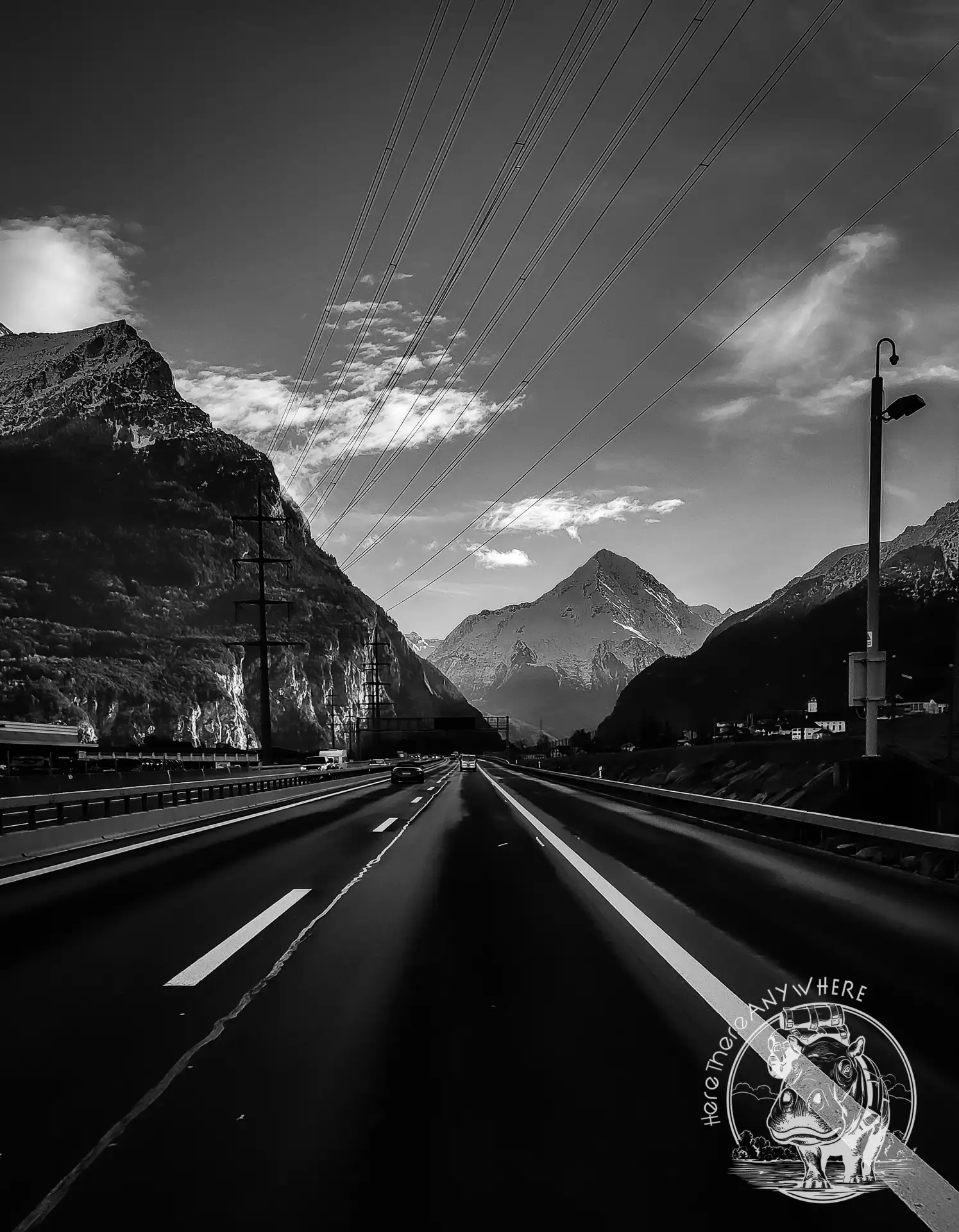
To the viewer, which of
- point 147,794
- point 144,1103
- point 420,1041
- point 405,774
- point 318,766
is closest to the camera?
point 144,1103

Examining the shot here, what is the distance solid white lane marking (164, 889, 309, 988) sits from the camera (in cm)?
607

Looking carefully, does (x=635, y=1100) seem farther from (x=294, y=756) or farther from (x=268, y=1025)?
(x=294, y=756)

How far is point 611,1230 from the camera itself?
9.55 feet

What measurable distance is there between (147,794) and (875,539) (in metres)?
18.1

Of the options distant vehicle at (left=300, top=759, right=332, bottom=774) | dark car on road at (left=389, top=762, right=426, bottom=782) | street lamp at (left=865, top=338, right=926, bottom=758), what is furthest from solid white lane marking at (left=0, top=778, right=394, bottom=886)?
distant vehicle at (left=300, top=759, right=332, bottom=774)

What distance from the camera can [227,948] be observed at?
7.07m

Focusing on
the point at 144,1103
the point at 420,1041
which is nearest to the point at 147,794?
the point at 420,1041

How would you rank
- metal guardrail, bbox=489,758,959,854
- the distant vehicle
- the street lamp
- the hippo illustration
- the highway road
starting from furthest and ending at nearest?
the distant vehicle → the street lamp → metal guardrail, bbox=489,758,959,854 → the hippo illustration → the highway road

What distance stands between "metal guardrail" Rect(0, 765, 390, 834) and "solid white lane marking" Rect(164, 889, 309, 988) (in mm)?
7152

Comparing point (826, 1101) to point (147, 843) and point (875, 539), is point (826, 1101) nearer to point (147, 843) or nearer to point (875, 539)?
point (875, 539)

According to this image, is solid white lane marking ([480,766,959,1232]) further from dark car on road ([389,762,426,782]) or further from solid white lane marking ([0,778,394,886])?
dark car on road ([389,762,426,782])

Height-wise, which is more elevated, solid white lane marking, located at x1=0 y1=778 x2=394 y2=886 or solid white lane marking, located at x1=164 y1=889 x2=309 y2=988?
solid white lane marking, located at x1=164 y1=889 x2=309 y2=988

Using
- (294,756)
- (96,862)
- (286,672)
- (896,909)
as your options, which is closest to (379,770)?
(294,756)

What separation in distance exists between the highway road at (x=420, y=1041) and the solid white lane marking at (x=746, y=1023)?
0.06 metres
